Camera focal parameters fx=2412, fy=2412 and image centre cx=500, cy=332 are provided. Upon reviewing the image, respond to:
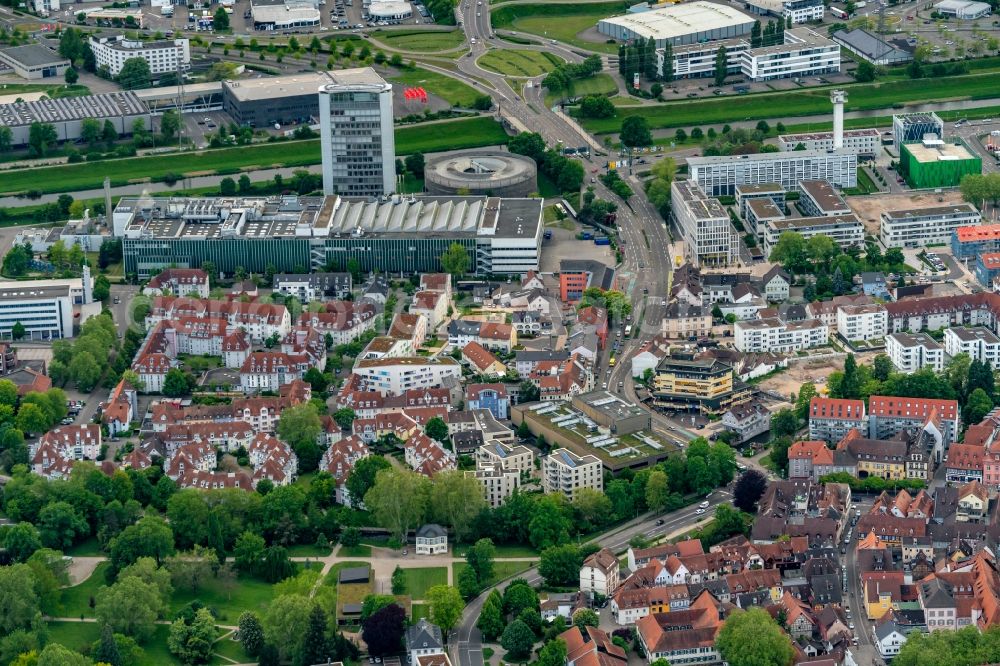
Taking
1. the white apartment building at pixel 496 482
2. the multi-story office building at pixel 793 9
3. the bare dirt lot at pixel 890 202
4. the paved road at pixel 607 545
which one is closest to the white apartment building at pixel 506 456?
the white apartment building at pixel 496 482

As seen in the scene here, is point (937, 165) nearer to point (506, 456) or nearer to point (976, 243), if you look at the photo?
point (976, 243)

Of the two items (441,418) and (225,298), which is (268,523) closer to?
(441,418)

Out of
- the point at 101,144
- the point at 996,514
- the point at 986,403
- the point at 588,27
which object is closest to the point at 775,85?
the point at 588,27

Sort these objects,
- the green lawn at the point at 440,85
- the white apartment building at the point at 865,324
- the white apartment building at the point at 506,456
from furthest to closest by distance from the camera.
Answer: the green lawn at the point at 440,85 → the white apartment building at the point at 865,324 → the white apartment building at the point at 506,456

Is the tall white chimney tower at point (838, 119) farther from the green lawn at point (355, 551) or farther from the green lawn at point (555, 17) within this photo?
the green lawn at point (355, 551)

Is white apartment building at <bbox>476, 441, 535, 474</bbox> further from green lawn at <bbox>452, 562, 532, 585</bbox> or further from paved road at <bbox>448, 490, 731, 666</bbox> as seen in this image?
green lawn at <bbox>452, 562, 532, 585</bbox>
